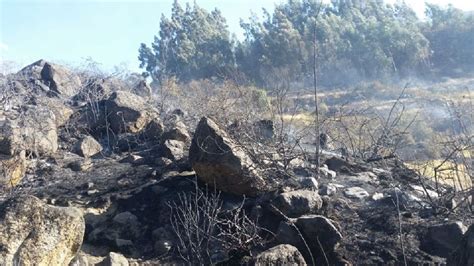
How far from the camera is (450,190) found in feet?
21.2

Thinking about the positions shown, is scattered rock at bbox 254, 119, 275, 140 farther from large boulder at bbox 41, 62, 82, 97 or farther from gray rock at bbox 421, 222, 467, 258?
large boulder at bbox 41, 62, 82, 97

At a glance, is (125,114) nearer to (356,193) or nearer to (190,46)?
(356,193)

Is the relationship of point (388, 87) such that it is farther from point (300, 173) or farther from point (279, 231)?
point (279, 231)

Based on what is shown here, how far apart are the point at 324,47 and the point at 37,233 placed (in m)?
30.9

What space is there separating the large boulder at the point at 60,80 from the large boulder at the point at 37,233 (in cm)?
785

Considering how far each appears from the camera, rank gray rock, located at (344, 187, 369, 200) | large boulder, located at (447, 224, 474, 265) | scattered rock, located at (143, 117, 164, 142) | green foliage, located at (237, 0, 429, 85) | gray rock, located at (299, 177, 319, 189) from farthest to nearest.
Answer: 1. green foliage, located at (237, 0, 429, 85)
2. scattered rock, located at (143, 117, 164, 142)
3. gray rock, located at (344, 187, 369, 200)
4. gray rock, located at (299, 177, 319, 189)
5. large boulder, located at (447, 224, 474, 265)

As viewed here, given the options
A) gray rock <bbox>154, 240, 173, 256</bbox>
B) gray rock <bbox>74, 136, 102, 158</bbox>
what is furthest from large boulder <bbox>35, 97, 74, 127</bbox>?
gray rock <bbox>154, 240, 173, 256</bbox>

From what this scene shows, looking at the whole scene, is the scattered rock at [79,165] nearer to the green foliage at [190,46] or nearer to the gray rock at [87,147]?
the gray rock at [87,147]

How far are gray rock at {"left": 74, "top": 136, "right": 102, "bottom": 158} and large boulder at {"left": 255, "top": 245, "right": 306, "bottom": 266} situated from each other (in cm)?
506

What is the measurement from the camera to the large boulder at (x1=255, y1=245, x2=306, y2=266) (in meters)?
4.20

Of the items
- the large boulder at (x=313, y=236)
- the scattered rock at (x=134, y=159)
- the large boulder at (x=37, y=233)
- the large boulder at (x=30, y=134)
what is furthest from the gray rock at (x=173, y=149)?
the large boulder at (x=37, y=233)

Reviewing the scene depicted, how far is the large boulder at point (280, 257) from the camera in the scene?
4.20 metres

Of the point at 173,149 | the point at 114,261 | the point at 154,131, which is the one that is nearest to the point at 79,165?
the point at 173,149

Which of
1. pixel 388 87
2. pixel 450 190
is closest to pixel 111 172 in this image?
pixel 450 190
